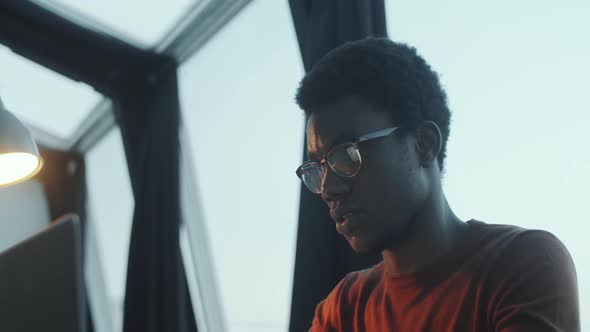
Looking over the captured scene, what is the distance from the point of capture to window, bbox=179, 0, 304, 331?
285 cm

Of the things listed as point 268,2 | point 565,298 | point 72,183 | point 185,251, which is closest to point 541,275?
point 565,298

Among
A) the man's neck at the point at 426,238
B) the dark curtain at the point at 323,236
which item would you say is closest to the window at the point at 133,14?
the dark curtain at the point at 323,236

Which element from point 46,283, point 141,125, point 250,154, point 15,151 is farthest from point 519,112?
point 141,125

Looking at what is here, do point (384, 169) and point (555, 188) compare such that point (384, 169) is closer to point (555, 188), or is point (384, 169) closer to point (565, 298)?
point (565, 298)

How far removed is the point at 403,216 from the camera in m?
1.11

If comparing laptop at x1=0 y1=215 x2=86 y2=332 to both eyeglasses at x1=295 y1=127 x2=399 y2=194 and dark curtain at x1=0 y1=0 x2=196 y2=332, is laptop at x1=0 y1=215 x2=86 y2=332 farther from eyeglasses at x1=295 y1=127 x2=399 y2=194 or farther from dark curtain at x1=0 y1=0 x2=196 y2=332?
dark curtain at x1=0 y1=0 x2=196 y2=332

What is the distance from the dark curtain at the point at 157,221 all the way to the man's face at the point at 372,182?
2.34 meters

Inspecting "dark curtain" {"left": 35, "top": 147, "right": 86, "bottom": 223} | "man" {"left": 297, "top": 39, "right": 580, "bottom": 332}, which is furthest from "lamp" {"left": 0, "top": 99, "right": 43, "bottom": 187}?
"dark curtain" {"left": 35, "top": 147, "right": 86, "bottom": 223}

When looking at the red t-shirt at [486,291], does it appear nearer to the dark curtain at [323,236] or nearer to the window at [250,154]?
the dark curtain at [323,236]

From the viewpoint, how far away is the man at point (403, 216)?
97cm

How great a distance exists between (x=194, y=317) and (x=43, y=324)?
2424 mm

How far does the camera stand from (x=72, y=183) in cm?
559

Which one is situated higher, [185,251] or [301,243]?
[185,251]

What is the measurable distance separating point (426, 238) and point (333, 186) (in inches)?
7.4
